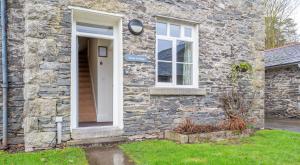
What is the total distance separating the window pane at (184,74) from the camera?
22.9ft

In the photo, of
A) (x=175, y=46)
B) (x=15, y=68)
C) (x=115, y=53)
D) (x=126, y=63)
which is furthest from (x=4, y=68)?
(x=175, y=46)

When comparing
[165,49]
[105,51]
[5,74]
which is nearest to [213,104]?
[165,49]

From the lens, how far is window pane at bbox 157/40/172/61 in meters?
6.64

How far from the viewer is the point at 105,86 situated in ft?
25.1

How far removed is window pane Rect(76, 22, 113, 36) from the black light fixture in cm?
51

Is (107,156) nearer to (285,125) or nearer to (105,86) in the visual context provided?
(105,86)

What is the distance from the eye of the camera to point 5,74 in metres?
5.02

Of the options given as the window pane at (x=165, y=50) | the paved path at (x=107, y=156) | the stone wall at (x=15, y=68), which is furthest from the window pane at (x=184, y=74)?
the stone wall at (x=15, y=68)

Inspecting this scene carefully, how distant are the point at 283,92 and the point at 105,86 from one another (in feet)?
30.2

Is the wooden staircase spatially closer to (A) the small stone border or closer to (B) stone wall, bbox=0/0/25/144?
(B) stone wall, bbox=0/0/25/144

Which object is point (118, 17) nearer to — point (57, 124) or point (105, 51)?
point (105, 51)

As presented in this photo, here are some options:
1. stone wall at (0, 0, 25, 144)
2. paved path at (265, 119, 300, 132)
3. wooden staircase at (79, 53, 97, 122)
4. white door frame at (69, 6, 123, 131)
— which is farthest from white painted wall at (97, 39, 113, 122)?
paved path at (265, 119, 300, 132)

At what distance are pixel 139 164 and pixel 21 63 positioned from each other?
3267 millimetres

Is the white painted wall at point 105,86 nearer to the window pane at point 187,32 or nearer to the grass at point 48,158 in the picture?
the window pane at point 187,32
